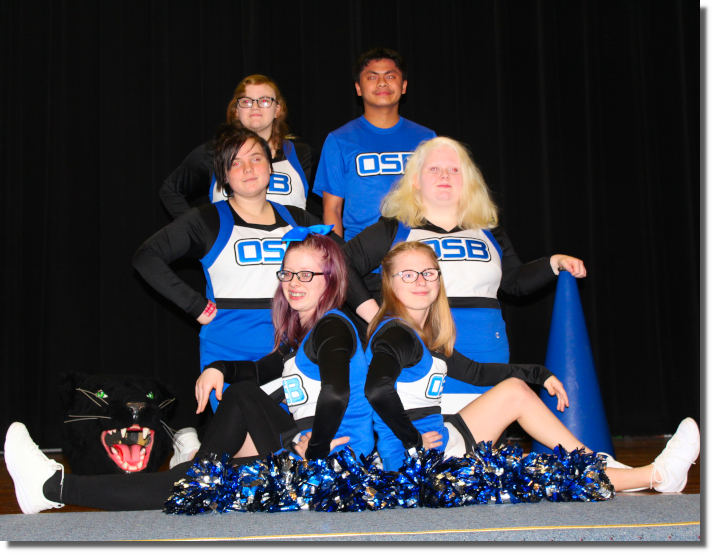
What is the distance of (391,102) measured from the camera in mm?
2676

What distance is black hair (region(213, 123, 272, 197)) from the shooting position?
2250 mm

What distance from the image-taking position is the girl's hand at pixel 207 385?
70.4 inches

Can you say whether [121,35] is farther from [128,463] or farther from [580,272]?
[580,272]

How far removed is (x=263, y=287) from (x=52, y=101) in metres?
2.07

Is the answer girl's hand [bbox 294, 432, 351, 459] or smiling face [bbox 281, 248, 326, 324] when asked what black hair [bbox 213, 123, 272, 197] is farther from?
girl's hand [bbox 294, 432, 351, 459]

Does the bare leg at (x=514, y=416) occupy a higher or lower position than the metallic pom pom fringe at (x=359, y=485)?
higher

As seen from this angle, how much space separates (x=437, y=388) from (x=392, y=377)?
0.77 ft

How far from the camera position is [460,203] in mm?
2238

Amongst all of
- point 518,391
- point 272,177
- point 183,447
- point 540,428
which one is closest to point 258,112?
point 272,177

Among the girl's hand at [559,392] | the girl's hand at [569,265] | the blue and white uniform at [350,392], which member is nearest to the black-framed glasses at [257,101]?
the blue and white uniform at [350,392]

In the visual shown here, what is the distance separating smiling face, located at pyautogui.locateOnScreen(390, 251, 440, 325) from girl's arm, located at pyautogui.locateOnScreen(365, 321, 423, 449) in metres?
0.13

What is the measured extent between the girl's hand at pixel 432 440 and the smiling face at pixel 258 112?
1.46 metres

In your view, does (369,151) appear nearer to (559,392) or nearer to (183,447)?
(559,392)

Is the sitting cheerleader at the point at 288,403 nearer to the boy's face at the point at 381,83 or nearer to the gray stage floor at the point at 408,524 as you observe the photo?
the gray stage floor at the point at 408,524
